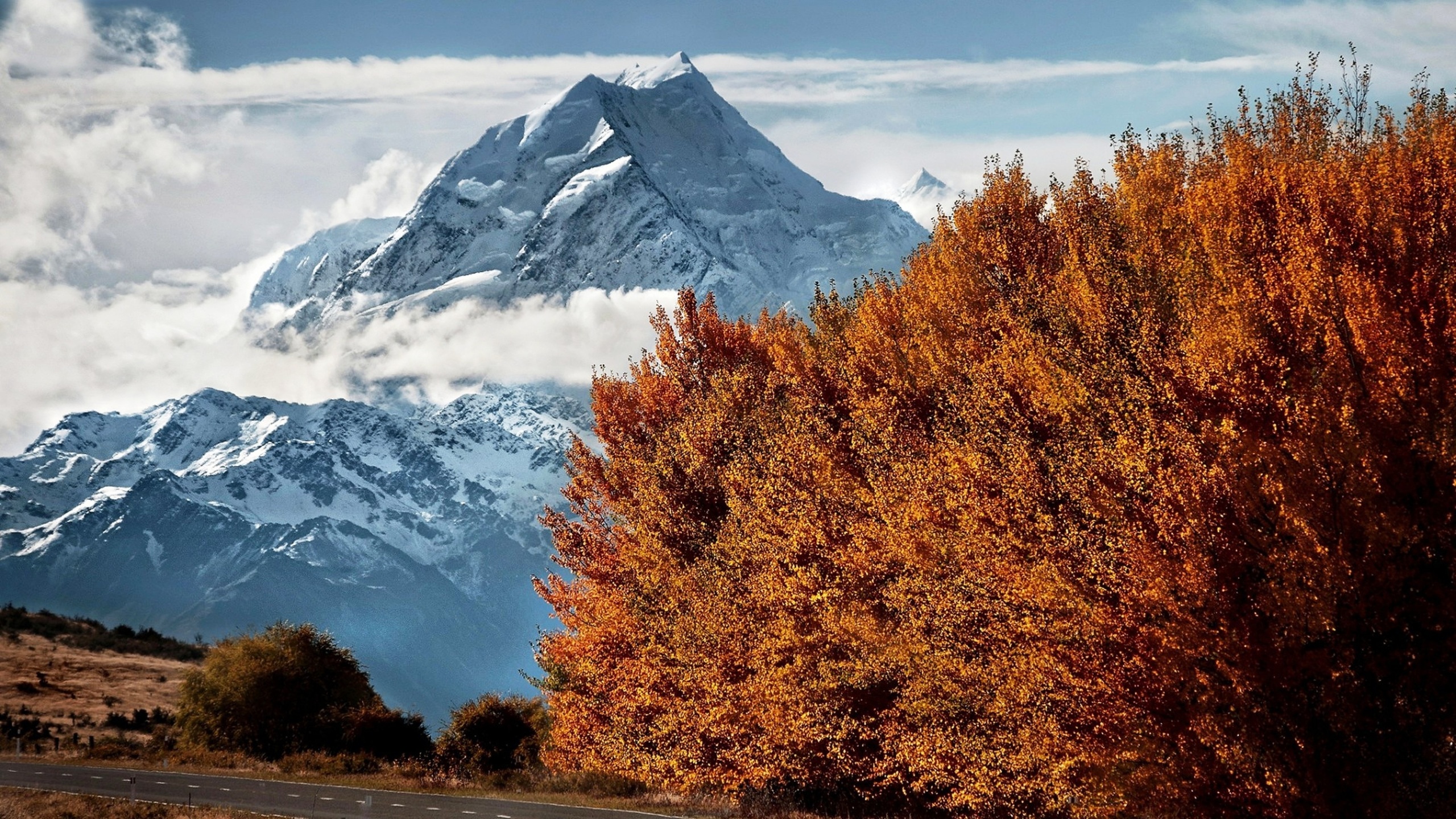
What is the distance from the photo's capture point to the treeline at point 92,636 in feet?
277

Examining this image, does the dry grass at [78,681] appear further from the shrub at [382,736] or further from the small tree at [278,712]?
the shrub at [382,736]

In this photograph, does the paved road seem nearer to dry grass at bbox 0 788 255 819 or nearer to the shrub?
dry grass at bbox 0 788 255 819

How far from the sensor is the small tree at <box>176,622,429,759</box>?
176 ft

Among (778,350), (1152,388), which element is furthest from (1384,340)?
(778,350)

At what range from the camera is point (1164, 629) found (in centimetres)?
2078

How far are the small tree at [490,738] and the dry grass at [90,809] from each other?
47.3 ft

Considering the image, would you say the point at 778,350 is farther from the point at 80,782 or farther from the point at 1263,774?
the point at 80,782

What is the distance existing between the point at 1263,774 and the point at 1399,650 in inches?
130

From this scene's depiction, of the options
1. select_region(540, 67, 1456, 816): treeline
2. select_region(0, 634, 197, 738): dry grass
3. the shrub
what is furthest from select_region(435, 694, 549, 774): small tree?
select_region(0, 634, 197, 738): dry grass

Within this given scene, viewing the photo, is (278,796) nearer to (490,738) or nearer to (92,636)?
(490,738)

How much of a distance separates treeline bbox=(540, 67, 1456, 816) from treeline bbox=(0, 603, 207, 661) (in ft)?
206

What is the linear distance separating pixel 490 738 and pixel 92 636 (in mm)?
52324

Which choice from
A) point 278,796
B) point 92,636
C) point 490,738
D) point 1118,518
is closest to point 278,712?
point 490,738

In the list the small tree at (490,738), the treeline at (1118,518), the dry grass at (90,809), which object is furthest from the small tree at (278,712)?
the treeline at (1118,518)
